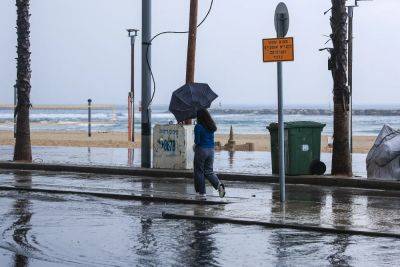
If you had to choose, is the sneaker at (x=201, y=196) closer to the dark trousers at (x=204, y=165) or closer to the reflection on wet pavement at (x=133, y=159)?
the dark trousers at (x=204, y=165)

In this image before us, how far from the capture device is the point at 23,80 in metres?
23.9

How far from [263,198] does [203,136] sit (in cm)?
156

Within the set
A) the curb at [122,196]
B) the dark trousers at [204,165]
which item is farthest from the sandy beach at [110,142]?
the dark trousers at [204,165]

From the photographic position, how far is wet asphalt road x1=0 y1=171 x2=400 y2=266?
9.41 m

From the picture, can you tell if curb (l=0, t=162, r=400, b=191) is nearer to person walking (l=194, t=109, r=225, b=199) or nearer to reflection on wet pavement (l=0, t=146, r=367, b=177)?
reflection on wet pavement (l=0, t=146, r=367, b=177)

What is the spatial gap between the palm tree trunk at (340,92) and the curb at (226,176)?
30.3 inches

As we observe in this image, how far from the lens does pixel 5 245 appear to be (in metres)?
10.2

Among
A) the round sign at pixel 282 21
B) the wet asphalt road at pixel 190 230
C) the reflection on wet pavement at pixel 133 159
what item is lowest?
the wet asphalt road at pixel 190 230

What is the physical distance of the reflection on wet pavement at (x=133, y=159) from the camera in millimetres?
21844

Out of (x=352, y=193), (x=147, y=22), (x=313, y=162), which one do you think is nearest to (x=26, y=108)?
(x=147, y=22)

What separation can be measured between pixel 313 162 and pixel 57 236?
29.7 feet

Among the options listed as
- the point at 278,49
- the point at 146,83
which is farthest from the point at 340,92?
the point at 278,49

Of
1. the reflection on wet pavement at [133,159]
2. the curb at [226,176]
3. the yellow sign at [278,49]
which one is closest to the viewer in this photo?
the yellow sign at [278,49]

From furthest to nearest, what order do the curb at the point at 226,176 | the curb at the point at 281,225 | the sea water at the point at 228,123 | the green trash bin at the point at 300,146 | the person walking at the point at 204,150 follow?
the sea water at the point at 228,123 → the green trash bin at the point at 300,146 → the curb at the point at 226,176 → the person walking at the point at 204,150 → the curb at the point at 281,225
